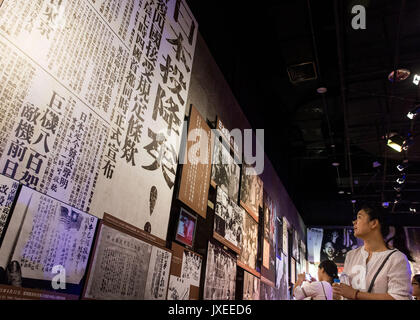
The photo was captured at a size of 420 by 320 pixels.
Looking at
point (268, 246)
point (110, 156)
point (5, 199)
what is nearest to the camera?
point (5, 199)

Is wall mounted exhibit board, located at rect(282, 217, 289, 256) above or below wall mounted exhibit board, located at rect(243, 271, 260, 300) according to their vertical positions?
above

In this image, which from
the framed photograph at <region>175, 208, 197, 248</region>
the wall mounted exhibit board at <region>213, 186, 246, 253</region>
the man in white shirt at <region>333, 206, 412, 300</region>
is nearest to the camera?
the man in white shirt at <region>333, 206, 412, 300</region>

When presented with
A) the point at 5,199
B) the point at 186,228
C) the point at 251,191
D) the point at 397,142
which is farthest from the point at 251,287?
the point at 397,142

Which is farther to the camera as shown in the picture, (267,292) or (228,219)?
(267,292)

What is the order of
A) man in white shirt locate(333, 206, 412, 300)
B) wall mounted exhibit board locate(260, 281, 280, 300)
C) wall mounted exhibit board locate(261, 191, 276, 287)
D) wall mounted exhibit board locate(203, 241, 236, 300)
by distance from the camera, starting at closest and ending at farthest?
man in white shirt locate(333, 206, 412, 300)
wall mounted exhibit board locate(203, 241, 236, 300)
wall mounted exhibit board locate(260, 281, 280, 300)
wall mounted exhibit board locate(261, 191, 276, 287)

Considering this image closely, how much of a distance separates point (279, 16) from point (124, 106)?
3241 mm

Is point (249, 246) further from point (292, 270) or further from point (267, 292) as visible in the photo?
point (292, 270)

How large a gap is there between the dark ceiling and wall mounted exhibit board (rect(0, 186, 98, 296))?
245 centimetres

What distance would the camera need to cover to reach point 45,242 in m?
1.55

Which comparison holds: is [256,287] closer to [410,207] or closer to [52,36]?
[52,36]

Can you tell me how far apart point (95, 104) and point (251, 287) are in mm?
3457

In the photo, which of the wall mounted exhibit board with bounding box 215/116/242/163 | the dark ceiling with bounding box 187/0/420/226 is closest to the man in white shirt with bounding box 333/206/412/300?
the wall mounted exhibit board with bounding box 215/116/242/163

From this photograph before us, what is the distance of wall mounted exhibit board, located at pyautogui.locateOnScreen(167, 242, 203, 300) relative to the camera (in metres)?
2.61

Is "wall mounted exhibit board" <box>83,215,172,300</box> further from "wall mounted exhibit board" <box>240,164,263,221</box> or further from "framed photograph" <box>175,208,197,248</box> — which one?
"wall mounted exhibit board" <box>240,164,263,221</box>
